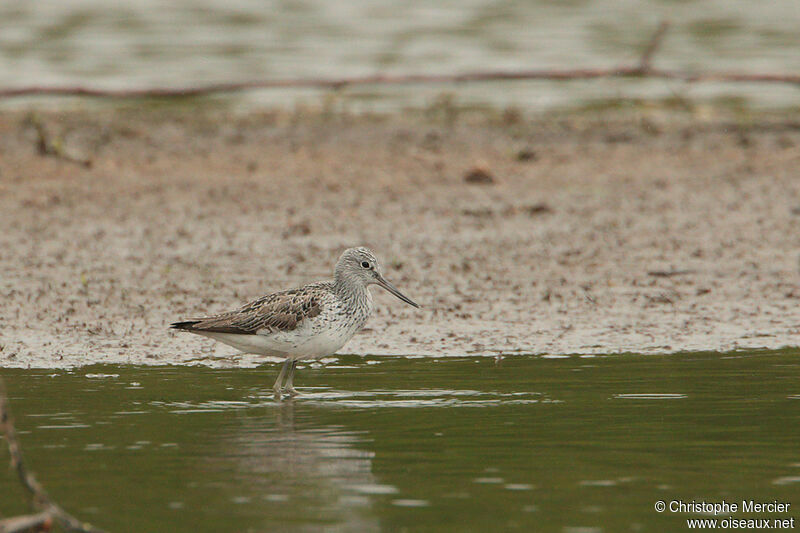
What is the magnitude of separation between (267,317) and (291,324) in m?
0.20

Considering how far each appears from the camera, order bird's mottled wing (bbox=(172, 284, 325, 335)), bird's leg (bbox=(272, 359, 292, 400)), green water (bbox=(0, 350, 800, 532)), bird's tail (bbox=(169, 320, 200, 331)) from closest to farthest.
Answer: green water (bbox=(0, 350, 800, 532)) → bird's leg (bbox=(272, 359, 292, 400)) → bird's tail (bbox=(169, 320, 200, 331)) → bird's mottled wing (bbox=(172, 284, 325, 335))

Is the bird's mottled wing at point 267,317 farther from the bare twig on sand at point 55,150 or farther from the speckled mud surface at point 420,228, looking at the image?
the bare twig on sand at point 55,150

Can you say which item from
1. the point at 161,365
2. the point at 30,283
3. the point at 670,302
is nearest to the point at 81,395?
the point at 161,365

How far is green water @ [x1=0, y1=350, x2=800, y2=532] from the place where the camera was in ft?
22.4

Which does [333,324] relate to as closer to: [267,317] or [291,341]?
[291,341]

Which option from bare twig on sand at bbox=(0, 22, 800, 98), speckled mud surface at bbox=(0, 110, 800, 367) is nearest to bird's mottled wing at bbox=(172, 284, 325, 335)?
speckled mud surface at bbox=(0, 110, 800, 367)

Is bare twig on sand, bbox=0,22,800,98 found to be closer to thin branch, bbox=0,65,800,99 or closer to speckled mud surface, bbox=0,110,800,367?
thin branch, bbox=0,65,800,99

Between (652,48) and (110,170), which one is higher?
(652,48)

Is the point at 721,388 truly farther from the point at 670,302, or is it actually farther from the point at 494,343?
the point at 670,302

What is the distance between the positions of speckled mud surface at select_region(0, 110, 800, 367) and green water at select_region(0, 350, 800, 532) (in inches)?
33.3

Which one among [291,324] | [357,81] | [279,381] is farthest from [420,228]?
[279,381]

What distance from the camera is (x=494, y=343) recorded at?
1129 cm

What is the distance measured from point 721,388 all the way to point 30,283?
6.44 metres

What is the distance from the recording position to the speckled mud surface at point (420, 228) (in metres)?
11.7
